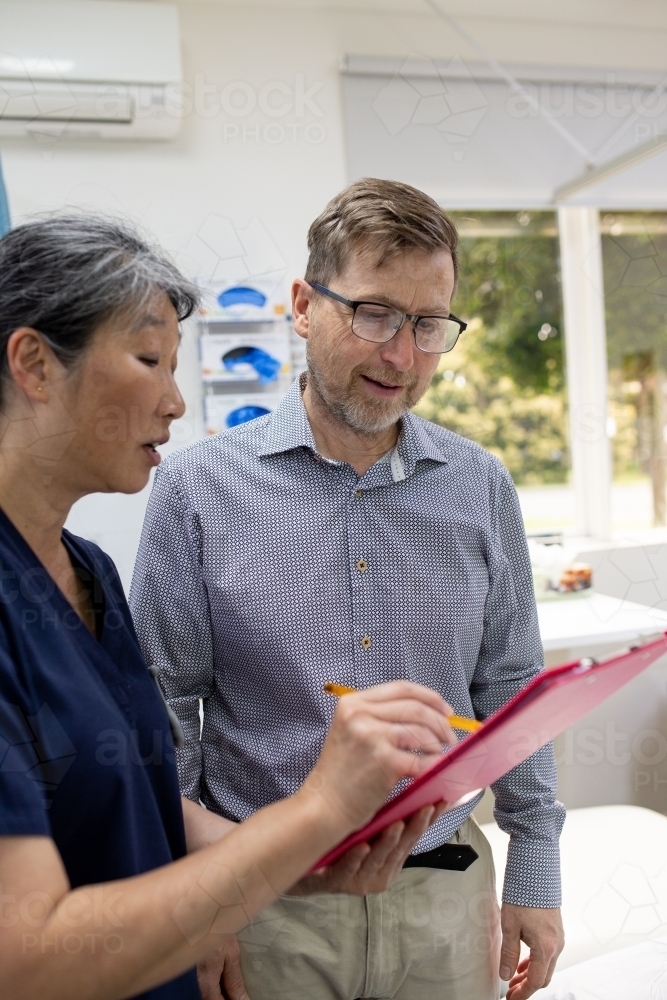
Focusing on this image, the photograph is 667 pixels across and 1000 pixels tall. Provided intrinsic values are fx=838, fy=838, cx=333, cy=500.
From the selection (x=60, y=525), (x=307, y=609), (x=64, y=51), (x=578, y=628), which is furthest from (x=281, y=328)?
(x=60, y=525)

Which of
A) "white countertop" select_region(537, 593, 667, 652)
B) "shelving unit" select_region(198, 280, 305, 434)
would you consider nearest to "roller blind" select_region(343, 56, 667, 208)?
"shelving unit" select_region(198, 280, 305, 434)

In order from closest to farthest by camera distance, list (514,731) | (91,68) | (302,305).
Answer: (514,731) < (302,305) < (91,68)

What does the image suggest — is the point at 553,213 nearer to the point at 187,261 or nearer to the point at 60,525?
the point at 187,261

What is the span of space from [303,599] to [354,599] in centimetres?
5

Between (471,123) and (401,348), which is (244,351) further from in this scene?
(401,348)

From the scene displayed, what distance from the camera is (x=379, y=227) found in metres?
0.76

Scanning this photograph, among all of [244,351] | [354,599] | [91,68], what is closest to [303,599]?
[354,599]

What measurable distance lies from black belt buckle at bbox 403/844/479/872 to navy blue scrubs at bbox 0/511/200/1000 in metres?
0.24

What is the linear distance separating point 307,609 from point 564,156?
1361 mm

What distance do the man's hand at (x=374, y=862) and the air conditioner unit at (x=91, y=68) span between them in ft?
4.93

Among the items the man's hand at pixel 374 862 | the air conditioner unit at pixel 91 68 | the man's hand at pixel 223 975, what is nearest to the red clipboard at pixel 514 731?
Result: the man's hand at pixel 374 862

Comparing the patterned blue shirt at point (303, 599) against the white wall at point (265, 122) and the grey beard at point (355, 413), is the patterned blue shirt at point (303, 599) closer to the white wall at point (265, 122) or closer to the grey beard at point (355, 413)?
the grey beard at point (355, 413)

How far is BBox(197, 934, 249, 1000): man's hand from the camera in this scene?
78cm

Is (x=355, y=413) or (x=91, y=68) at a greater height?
(x=91, y=68)
